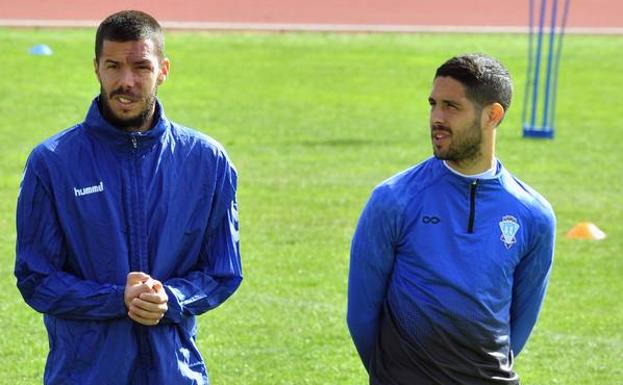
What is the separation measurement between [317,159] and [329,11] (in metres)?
19.3

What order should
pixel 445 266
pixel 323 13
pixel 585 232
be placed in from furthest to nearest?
pixel 323 13 < pixel 585 232 < pixel 445 266

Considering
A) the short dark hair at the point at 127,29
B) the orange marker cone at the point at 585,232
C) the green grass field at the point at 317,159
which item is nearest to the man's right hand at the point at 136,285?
the short dark hair at the point at 127,29

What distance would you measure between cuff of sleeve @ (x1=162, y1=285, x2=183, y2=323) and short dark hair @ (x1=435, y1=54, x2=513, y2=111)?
1260 millimetres

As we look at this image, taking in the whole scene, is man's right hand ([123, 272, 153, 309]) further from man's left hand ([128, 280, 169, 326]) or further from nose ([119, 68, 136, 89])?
nose ([119, 68, 136, 89])

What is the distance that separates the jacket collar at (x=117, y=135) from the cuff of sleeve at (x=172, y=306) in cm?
51

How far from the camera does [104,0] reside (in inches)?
1369

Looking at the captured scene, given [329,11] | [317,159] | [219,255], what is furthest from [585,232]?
[329,11]

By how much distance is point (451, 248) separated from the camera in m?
5.04

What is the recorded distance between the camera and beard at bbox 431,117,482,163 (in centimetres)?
506

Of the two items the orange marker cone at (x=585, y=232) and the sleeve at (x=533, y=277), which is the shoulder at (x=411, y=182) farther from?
the orange marker cone at (x=585, y=232)

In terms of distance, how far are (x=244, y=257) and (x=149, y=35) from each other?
724cm

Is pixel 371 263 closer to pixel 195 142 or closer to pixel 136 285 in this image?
pixel 195 142

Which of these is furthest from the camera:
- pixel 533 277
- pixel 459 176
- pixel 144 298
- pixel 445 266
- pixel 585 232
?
pixel 585 232

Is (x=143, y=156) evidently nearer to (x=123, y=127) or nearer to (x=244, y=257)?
(x=123, y=127)
